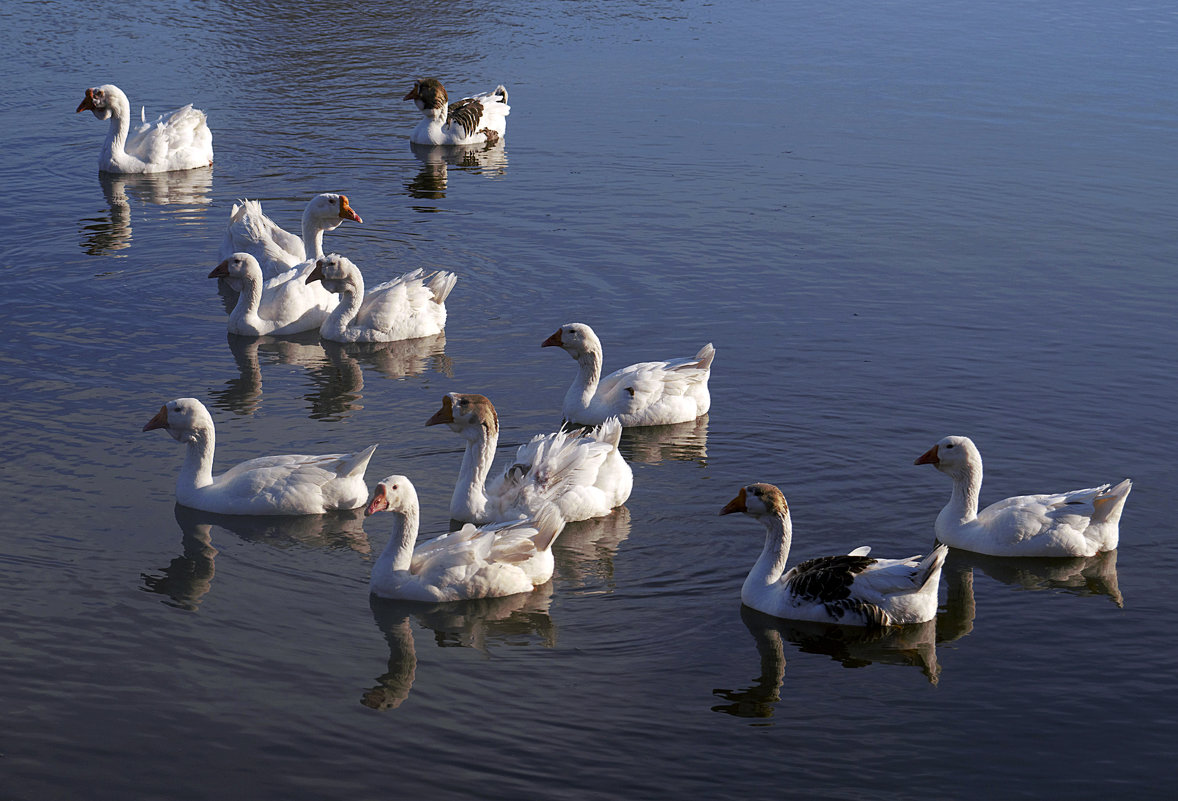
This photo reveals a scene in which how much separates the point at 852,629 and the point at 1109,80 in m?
23.4

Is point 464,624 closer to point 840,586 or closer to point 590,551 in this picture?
point 590,551

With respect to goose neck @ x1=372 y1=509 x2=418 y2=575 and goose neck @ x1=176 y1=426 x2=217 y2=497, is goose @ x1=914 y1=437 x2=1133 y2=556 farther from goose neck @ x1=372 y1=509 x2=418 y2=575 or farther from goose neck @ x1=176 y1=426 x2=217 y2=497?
goose neck @ x1=176 y1=426 x2=217 y2=497

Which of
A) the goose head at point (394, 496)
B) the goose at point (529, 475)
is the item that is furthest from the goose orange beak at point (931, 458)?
the goose head at point (394, 496)

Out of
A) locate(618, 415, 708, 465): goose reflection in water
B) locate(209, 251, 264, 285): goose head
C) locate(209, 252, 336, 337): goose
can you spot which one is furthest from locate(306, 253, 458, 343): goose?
locate(618, 415, 708, 465): goose reflection in water

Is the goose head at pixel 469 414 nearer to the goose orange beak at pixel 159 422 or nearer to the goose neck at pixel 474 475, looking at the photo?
the goose neck at pixel 474 475

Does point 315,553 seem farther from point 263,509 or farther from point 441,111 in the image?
point 441,111

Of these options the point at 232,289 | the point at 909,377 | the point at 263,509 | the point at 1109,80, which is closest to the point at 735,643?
the point at 263,509

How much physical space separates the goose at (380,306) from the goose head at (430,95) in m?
9.59

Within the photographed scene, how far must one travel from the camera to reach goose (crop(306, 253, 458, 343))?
17.0 m

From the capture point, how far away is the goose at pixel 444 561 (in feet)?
35.7

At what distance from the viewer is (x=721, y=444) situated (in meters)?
14.1

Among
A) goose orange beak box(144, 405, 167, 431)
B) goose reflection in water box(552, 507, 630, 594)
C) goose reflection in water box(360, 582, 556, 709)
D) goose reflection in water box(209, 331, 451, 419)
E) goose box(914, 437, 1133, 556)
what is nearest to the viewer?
goose reflection in water box(360, 582, 556, 709)

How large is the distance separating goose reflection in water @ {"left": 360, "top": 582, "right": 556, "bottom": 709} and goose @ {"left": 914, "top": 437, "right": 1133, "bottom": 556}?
3729mm

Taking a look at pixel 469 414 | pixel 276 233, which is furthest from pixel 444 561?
pixel 276 233
